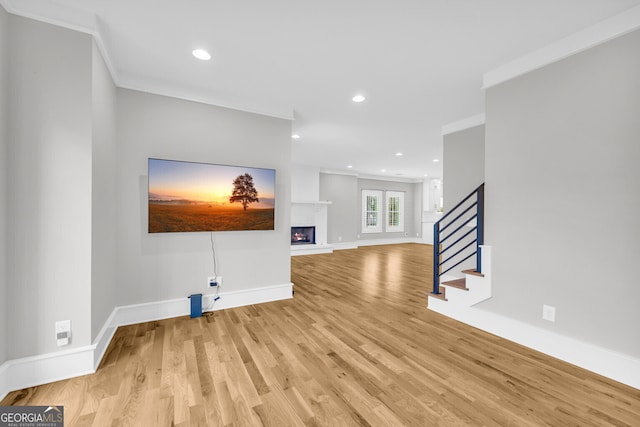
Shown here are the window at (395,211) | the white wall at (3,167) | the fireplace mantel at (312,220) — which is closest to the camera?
the white wall at (3,167)

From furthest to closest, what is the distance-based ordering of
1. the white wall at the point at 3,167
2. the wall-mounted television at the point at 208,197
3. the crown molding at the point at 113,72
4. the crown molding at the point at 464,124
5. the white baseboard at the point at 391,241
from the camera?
the white baseboard at the point at 391,241 → the crown molding at the point at 464,124 → the wall-mounted television at the point at 208,197 → the crown molding at the point at 113,72 → the white wall at the point at 3,167

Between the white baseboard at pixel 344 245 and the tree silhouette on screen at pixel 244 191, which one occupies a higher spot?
the tree silhouette on screen at pixel 244 191

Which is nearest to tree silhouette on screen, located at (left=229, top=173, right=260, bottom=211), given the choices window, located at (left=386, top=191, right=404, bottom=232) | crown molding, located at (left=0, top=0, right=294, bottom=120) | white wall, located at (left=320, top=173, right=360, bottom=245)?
crown molding, located at (left=0, top=0, right=294, bottom=120)

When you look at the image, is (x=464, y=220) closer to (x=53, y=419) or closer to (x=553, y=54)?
(x=553, y=54)

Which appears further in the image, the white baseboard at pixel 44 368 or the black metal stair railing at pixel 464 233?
the black metal stair railing at pixel 464 233

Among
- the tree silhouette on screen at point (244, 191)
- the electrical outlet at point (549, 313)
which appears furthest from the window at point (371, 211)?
the electrical outlet at point (549, 313)

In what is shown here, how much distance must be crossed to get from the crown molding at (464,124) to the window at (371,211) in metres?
5.58

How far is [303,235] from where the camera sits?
8359 mm

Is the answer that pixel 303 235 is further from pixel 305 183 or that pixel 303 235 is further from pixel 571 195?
pixel 571 195

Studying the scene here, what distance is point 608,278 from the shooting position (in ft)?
6.68

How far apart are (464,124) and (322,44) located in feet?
9.57

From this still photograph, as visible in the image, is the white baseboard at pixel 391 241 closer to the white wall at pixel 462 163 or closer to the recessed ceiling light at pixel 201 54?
the white wall at pixel 462 163

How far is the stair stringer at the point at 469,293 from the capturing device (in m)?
2.81

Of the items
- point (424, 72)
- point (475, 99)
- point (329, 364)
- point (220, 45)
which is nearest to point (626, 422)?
point (329, 364)
